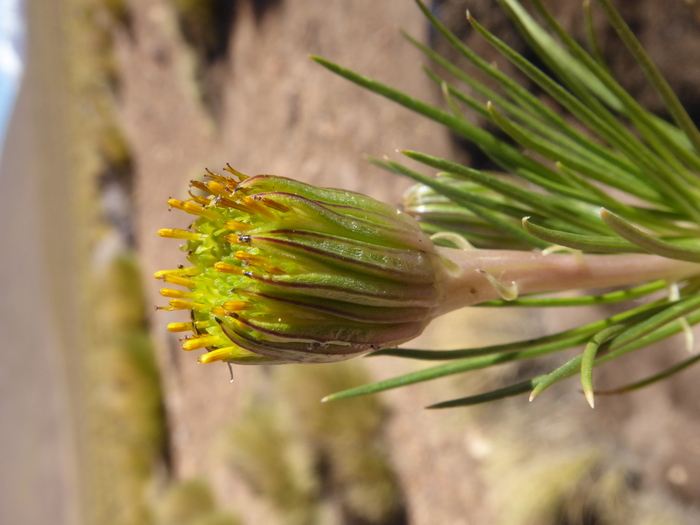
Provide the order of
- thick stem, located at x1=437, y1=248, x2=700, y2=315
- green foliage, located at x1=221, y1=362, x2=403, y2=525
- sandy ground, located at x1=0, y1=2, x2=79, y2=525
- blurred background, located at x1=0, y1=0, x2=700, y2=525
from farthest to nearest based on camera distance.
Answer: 1. sandy ground, located at x1=0, y1=2, x2=79, y2=525
2. green foliage, located at x1=221, y1=362, x2=403, y2=525
3. blurred background, located at x1=0, y1=0, x2=700, y2=525
4. thick stem, located at x1=437, y1=248, x2=700, y2=315

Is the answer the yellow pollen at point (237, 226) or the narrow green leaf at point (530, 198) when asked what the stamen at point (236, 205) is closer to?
the yellow pollen at point (237, 226)

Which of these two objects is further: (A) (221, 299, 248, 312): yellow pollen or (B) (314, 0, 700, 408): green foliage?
(B) (314, 0, 700, 408): green foliage

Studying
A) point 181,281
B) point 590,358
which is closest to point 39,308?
point 181,281

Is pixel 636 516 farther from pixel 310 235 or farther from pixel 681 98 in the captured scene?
pixel 310 235

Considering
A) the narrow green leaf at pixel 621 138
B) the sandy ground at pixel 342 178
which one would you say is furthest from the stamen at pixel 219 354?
the sandy ground at pixel 342 178

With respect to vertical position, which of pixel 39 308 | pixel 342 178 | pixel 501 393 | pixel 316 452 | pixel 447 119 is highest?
pixel 39 308

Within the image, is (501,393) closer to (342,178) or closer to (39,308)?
(342,178)

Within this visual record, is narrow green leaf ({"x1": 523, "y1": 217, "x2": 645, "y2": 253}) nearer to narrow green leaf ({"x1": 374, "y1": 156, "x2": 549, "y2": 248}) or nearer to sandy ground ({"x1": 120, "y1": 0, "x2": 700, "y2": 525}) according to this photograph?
narrow green leaf ({"x1": 374, "y1": 156, "x2": 549, "y2": 248})

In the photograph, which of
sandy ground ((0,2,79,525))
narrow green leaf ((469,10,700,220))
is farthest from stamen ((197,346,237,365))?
sandy ground ((0,2,79,525))
